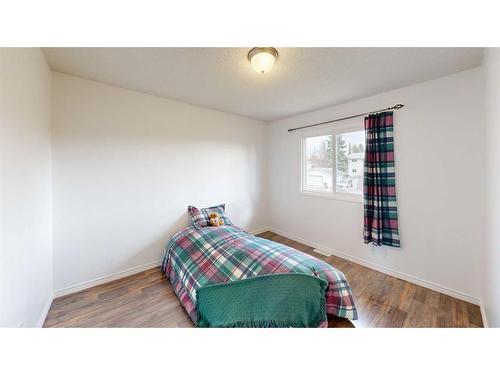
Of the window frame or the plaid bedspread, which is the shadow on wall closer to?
the plaid bedspread

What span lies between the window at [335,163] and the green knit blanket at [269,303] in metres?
1.89

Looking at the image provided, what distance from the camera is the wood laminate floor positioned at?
1.59 metres

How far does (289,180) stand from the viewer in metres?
3.63

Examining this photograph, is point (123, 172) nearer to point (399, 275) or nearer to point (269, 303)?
point (269, 303)

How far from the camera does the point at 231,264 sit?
176 cm

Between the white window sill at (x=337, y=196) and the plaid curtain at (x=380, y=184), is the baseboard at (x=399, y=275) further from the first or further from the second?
Result: the white window sill at (x=337, y=196)

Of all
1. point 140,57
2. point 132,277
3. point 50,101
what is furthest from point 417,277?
point 50,101

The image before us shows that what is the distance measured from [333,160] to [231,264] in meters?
2.27

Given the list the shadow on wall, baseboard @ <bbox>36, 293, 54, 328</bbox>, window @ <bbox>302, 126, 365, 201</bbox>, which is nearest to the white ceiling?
window @ <bbox>302, 126, 365, 201</bbox>

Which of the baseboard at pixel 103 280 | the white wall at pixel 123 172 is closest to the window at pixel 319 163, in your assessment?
the white wall at pixel 123 172

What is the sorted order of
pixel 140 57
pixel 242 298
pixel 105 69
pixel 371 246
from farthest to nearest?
pixel 371 246, pixel 105 69, pixel 140 57, pixel 242 298

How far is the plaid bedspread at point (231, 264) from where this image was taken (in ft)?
4.94
